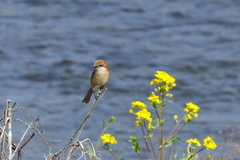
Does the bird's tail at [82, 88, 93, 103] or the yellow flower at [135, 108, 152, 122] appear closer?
the yellow flower at [135, 108, 152, 122]

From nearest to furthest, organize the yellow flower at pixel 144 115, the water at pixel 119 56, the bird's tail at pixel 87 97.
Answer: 1. the yellow flower at pixel 144 115
2. the bird's tail at pixel 87 97
3. the water at pixel 119 56

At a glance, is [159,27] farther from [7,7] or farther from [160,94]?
[160,94]

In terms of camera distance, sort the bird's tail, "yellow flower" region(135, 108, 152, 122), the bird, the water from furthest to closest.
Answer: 1. the water
2. the bird's tail
3. the bird
4. "yellow flower" region(135, 108, 152, 122)

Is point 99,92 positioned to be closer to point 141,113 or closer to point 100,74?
point 100,74

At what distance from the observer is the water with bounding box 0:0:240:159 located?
1109 centimetres

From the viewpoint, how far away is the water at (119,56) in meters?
11.1

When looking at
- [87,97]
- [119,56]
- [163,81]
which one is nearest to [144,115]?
[163,81]

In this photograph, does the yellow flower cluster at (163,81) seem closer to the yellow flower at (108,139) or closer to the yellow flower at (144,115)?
the yellow flower at (144,115)

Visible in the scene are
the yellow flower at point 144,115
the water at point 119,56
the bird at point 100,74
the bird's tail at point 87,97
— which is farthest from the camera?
the water at point 119,56

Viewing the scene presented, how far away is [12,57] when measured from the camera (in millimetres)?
12969

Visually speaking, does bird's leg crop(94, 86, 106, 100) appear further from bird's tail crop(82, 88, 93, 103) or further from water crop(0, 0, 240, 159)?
water crop(0, 0, 240, 159)

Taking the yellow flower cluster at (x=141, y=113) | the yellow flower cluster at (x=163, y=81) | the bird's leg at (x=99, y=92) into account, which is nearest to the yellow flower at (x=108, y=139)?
the yellow flower cluster at (x=141, y=113)

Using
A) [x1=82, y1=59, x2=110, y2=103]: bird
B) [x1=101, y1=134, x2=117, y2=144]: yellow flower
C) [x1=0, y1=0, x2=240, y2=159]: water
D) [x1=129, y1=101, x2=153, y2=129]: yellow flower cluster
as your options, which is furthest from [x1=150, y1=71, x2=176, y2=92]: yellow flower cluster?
[x1=0, y1=0, x2=240, y2=159]: water

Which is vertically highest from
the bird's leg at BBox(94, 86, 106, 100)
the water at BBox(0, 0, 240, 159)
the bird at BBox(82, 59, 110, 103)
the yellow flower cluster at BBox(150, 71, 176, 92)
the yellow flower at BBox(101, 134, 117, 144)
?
the water at BBox(0, 0, 240, 159)
